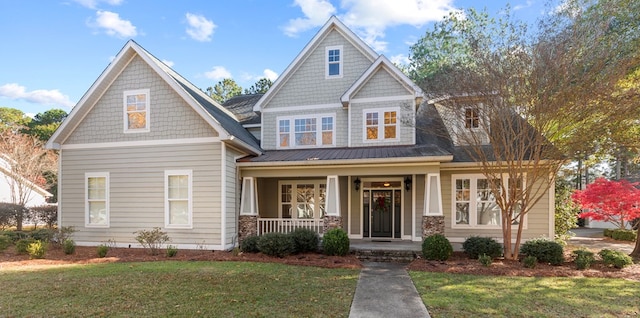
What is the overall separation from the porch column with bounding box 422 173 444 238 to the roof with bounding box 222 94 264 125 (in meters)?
7.87

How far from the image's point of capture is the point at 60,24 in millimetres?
13266

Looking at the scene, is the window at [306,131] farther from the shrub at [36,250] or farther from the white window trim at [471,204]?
the shrub at [36,250]

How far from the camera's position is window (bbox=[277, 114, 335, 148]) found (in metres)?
12.6

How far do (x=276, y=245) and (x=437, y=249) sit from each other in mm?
4596

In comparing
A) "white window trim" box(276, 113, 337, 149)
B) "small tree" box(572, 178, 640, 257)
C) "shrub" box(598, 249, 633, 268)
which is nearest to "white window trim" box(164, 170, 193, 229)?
"white window trim" box(276, 113, 337, 149)

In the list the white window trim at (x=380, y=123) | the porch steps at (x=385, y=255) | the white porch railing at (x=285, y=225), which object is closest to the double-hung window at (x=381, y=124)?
the white window trim at (x=380, y=123)

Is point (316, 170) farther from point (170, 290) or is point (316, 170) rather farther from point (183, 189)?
point (170, 290)

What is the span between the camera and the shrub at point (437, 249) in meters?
8.78

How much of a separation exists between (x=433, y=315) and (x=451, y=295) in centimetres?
120

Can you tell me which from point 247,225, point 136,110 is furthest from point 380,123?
point 136,110

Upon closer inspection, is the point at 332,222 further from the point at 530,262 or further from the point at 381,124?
the point at 530,262

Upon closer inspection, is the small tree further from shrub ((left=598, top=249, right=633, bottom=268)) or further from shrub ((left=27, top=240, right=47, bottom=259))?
shrub ((left=27, top=240, right=47, bottom=259))

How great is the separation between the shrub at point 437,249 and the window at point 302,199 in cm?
497

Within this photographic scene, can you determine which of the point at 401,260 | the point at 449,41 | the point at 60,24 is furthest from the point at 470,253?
the point at 449,41
